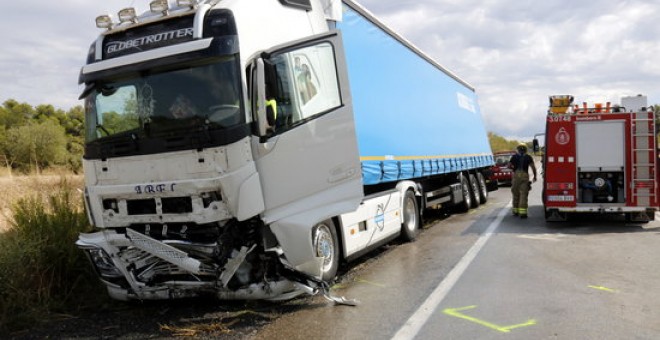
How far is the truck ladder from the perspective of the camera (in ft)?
34.8

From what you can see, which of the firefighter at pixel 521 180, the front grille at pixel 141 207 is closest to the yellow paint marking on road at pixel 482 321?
the front grille at pixel 141 207

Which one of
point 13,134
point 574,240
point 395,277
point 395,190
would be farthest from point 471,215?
point 13,134

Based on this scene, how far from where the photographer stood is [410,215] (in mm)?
9734

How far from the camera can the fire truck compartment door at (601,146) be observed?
11.1 meters

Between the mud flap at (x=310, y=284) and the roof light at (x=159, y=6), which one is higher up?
the roof light at (x=159, y=6)

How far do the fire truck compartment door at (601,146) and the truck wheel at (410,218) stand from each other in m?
3.99

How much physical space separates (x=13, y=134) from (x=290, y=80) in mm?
18184

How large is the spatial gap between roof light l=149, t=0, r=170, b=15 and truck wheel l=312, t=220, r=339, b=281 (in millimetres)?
2800

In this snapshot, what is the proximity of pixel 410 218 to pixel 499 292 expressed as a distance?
392 cm

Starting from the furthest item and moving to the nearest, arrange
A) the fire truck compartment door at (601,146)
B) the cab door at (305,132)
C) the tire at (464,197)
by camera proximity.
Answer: the tire at (464,197) → the fire truck compartment door at (601,146) → the cab door at (305,132)

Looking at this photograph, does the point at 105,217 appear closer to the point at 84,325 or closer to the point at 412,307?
the point at 84,325

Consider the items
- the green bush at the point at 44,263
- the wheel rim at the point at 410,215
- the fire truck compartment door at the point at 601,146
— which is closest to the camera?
the green bush at the point at 44,263

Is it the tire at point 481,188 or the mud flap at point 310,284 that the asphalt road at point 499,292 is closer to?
the mud flap at point 310,284

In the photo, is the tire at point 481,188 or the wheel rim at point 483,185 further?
the wheel rim at point 483,185
